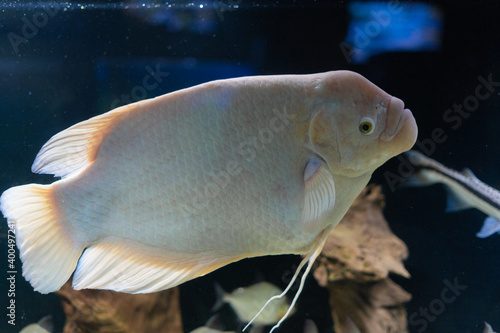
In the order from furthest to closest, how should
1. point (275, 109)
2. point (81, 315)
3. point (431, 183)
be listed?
point (431, 183), point (81, 315), point (275, 109)

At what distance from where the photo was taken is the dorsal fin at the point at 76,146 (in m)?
0.93

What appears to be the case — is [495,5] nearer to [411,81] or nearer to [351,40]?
[411,81]

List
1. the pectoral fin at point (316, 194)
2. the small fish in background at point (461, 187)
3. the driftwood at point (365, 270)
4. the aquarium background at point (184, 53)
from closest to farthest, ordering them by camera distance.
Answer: the pectoral fin at point (316, 194) → the aquarium background at point (184, 53) → the driftwood at point (365, 270) → the small fish in background at point (461, 187)

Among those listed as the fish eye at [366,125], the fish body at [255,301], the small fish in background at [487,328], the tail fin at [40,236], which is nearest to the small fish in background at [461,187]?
the small fish in background at [487,328]

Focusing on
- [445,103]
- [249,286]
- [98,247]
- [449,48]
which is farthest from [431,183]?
[98,247]

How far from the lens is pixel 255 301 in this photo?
5.79 ft

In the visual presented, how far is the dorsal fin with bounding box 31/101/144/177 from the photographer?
929 mm

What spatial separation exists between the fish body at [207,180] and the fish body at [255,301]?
0.93 m

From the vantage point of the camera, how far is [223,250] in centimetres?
91

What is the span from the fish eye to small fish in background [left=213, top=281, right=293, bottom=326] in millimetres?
1200

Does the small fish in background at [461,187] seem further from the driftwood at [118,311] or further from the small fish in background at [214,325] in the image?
the driftwood at [118,311]

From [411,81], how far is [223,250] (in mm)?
1399

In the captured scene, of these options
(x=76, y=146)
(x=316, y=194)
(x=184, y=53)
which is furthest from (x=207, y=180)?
(x=184, y=53)

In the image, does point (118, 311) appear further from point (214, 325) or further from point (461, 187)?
point (461, 187)
